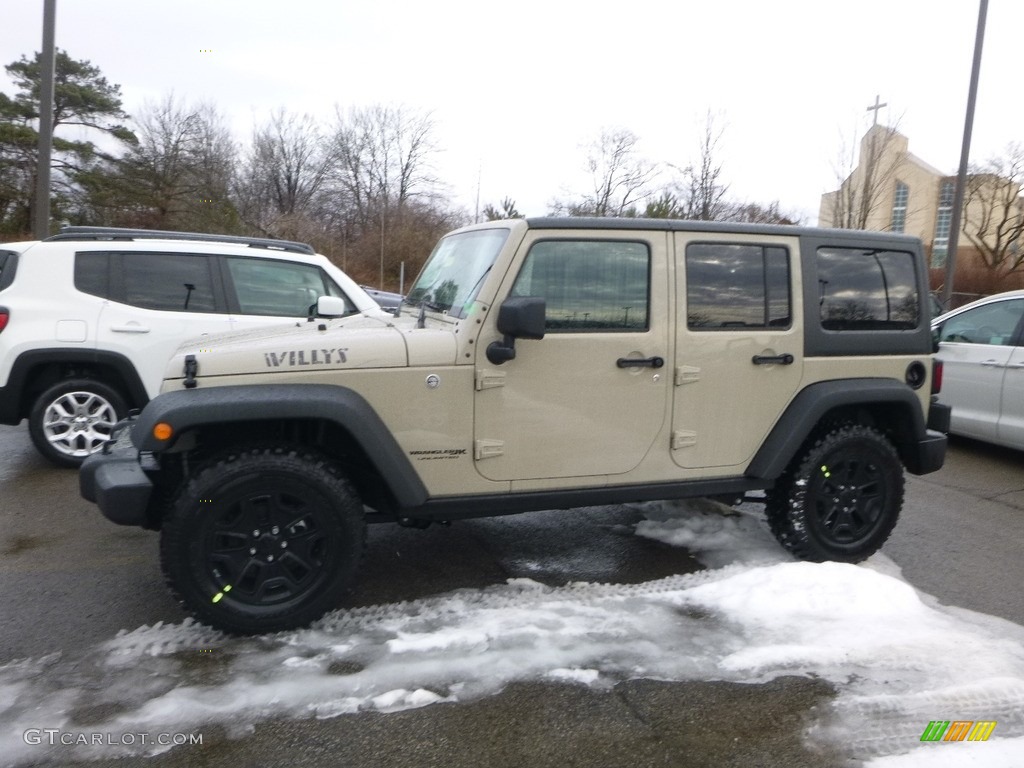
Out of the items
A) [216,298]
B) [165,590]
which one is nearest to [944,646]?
[165,590]

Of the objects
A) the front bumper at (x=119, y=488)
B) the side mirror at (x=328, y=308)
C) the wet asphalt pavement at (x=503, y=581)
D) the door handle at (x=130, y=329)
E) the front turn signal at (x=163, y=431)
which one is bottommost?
the wet asphalt pavement at (x=503, y=581)

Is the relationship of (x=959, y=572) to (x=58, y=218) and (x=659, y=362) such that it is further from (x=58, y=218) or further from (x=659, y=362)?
(x=58, y=218)

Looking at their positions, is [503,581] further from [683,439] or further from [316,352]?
[316,352]

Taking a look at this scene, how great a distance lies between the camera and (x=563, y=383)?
3.87m

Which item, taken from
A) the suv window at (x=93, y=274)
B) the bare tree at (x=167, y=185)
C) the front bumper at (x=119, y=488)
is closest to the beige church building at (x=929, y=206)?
the front bumper at (x=119, y=488)

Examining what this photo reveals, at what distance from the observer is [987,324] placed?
25.6 feet

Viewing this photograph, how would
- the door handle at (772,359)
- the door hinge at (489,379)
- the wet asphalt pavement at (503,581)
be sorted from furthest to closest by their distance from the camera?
1. the door handle at (772,359)
2. the door hinge at (489,379)
3. the wet asphalt pavement at (503,581)

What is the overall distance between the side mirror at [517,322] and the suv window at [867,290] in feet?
5.80

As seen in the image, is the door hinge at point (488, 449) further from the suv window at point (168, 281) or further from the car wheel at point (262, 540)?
the suv window at point (168, 281)

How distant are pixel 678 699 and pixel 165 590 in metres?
2.55

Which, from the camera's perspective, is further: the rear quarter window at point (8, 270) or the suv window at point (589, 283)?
the rear quarter window at point (8, 270)

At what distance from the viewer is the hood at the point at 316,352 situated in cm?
346

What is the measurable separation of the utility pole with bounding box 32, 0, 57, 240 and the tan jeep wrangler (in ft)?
30.7

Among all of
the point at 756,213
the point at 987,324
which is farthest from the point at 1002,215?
the point at 987,324
